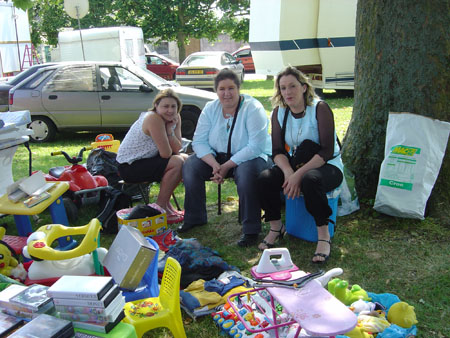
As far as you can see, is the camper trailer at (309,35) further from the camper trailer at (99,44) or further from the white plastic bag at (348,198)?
the white plastic bag at (348,198)

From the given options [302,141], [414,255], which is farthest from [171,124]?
[414,255]

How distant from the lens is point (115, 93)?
7.86 meters

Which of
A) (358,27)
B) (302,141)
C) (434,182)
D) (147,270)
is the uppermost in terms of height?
(358,27)

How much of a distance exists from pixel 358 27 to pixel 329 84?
6.71 m

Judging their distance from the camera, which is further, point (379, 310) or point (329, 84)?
point (329, 84)

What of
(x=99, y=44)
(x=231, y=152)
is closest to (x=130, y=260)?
(x=231, y=152)

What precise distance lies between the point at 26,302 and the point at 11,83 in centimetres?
700

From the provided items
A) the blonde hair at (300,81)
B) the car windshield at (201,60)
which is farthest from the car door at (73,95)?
the car windshield at (201,60)

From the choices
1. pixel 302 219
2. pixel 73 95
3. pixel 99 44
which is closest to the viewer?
pixel 302 219

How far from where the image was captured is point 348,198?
158 inches

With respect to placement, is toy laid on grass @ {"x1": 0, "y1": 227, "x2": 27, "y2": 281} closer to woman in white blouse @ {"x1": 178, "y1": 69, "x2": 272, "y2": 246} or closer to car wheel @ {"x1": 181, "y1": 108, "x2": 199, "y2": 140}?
woman in white blouse @ {"x1": 178, "y1": 69, "x2": 272, "y2": 246}

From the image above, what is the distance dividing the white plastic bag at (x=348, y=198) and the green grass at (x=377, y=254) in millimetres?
66

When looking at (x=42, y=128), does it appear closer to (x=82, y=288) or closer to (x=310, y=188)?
(x=310, y=188)

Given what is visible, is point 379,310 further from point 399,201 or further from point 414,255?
point 399,201
